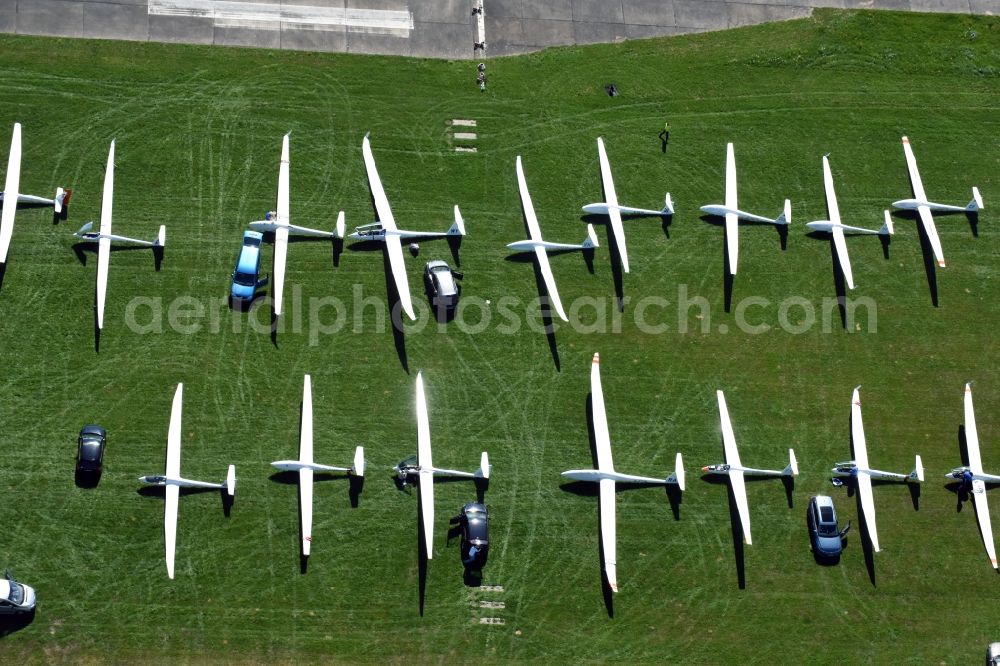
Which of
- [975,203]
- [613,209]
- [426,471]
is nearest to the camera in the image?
[426,471]

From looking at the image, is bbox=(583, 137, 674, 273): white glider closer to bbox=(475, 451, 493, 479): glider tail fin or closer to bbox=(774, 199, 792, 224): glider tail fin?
bbox=(774, 199, 792, 224): glider tail fin

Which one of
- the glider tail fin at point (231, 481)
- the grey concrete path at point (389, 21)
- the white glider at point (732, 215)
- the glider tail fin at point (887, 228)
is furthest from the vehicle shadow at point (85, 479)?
the glider tail fin at point (887, 228)

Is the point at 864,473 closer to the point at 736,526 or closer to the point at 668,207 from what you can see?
the point at 736,526

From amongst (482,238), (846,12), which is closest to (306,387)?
(482,238)

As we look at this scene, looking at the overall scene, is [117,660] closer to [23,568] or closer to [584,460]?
[23,568]

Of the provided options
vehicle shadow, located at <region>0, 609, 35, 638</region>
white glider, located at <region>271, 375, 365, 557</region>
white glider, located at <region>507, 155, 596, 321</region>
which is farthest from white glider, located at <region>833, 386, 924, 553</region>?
vehicle shadow, located at <region>0, 609, 35, 638</region>

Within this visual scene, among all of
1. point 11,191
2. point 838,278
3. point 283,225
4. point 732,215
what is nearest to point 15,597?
point 11,191

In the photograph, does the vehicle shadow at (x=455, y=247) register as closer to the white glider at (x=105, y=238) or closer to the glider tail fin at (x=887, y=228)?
the white glider at (x=105, y=238)
